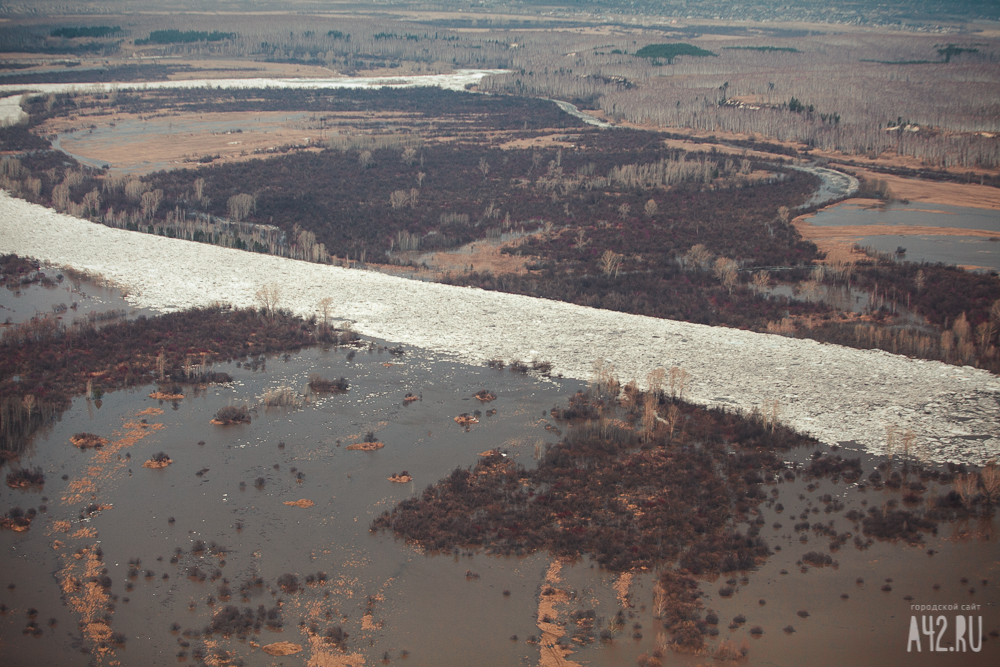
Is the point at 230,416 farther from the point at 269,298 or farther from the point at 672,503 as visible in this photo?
the point at 672,503

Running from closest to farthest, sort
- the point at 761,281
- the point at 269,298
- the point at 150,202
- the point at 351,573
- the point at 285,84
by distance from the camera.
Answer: the point at 351,573 → the point at 269,298 → the point at 761,281 → the point at 150,202 → the point at 285,84

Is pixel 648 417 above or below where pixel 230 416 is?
above

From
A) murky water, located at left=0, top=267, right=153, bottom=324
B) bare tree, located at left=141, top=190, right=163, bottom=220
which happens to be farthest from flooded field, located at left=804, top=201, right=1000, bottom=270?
bare tree, located at left=141, top=190, right=163, bottom=220

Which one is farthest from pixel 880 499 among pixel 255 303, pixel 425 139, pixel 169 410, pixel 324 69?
pixel 324 69

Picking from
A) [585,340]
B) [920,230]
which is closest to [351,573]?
[585,340]

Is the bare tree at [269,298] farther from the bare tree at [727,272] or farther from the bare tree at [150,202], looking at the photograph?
the bare tree at [727,272]

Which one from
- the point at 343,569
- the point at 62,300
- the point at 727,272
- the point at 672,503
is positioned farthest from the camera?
the point at 727,272

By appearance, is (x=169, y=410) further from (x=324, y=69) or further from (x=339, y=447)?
(x=324, y=69)
